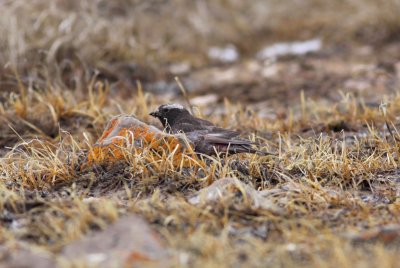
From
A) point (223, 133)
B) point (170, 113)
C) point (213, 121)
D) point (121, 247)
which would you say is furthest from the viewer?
point (213, 121)

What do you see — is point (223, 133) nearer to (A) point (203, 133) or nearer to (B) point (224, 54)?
(A) point (203, 133)

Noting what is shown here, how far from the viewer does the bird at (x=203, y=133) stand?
190 inches

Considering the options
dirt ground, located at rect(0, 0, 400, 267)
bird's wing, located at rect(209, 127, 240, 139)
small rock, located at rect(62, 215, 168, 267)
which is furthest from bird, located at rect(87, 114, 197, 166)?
small rock, located at rect(62, 215, 168, 267)

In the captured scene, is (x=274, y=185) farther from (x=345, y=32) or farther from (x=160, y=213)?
(x=345, y=32)

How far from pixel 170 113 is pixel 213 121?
1.06 meters

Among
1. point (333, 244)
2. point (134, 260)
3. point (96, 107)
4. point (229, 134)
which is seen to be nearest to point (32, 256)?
point (134, 260)

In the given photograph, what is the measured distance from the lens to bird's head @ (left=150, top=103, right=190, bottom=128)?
5266mm

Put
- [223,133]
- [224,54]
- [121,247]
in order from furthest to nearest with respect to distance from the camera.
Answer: [224,54], [223,133], [121,247]

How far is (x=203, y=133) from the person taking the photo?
4984 mm

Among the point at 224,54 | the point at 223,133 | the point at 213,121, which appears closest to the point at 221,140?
the point at 223,133

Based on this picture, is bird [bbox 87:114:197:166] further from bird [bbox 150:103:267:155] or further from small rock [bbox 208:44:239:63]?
small rock [bbox 208:44:239:63]

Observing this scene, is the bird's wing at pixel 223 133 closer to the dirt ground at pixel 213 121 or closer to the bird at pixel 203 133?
the bird at pixel 203 133

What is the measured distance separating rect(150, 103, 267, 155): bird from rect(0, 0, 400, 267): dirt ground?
0.12 m

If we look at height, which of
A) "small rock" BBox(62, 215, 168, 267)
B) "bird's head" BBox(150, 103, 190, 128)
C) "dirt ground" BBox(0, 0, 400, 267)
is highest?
"small rock" BBox(62, 215, 168, 267)
